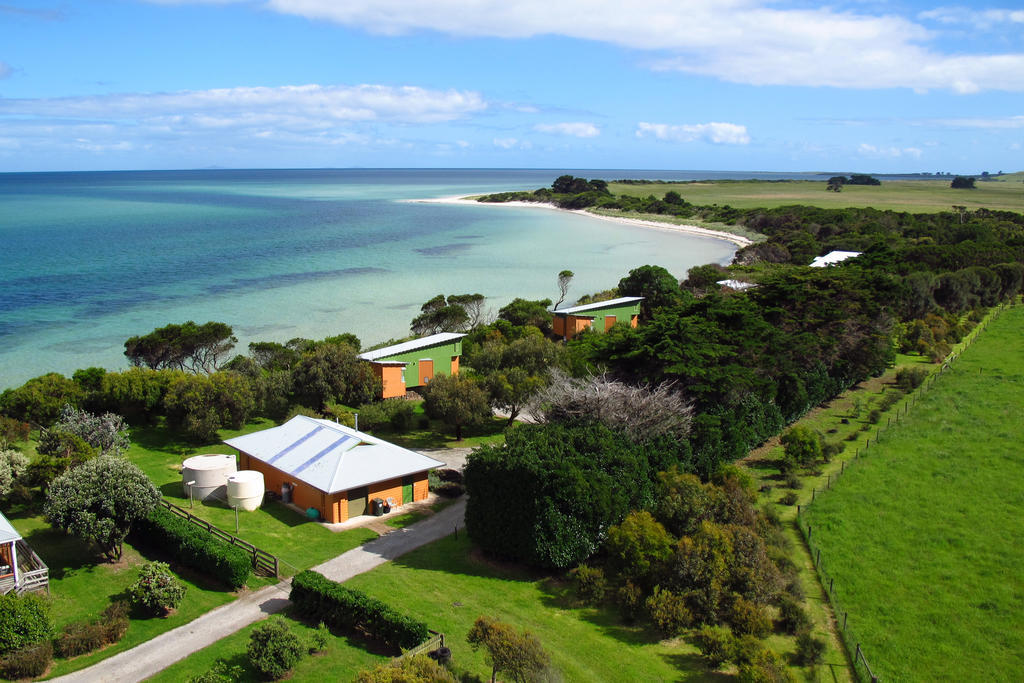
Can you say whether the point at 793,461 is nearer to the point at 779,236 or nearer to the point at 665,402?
the point at 665,402

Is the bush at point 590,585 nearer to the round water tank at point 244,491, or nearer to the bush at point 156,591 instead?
the bush at point 156,591

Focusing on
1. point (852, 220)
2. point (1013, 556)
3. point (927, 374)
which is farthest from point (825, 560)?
point (852, 220)

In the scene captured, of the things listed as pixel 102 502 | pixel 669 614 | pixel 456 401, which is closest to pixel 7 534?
pixel 102 502

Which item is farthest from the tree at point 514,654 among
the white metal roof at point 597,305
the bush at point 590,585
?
the white metal roof at point 597,305

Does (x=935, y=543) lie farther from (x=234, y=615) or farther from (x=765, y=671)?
(x=234, y=615)

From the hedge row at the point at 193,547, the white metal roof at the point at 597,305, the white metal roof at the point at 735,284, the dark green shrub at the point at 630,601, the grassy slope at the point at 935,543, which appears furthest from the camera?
the white metal roof at the point at 735,284

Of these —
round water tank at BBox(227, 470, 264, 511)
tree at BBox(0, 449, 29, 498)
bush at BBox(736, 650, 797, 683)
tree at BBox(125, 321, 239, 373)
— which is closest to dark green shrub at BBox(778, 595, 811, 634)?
bush at BBox(736, 650, 797, 683)
